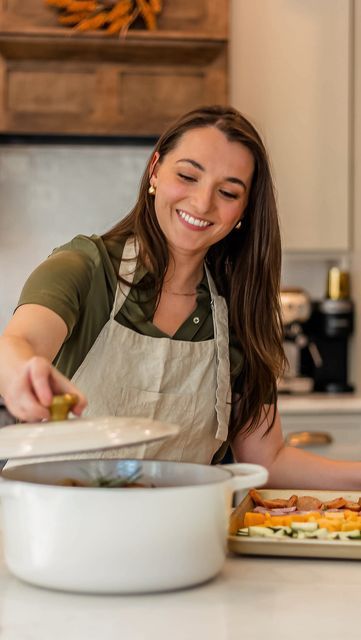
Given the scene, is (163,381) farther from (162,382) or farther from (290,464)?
(290,464)

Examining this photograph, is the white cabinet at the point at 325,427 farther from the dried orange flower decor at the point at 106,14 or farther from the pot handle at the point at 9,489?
the pot handle at the point at 9,489

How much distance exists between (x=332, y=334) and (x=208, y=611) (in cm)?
272

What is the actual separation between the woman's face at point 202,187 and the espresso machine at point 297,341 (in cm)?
181

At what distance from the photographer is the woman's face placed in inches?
64.2

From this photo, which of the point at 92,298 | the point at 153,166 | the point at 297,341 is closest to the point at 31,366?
the point at 92,298

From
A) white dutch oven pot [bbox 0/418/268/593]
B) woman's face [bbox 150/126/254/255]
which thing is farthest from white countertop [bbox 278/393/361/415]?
white dutch oven pot [bbox 0/418/268/593]

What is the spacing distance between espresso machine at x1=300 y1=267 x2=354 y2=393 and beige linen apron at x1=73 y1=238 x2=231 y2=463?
1.93 m

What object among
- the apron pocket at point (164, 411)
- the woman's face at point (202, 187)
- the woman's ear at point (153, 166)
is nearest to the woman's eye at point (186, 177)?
the woman's face at point (202, 187)

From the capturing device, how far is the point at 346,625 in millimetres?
973

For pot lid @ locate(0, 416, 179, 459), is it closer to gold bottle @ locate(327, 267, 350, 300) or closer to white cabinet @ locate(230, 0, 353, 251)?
white cabinet @ locate(230, 0, 353, 251)

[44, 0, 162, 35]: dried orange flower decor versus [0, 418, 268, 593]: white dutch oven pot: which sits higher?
[44, 0, 162, 35]: dried orange flower decor

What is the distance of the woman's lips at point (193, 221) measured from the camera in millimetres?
1646

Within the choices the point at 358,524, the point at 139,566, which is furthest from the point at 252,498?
the point at 139,566

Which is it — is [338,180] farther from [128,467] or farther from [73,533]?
[73,533]
